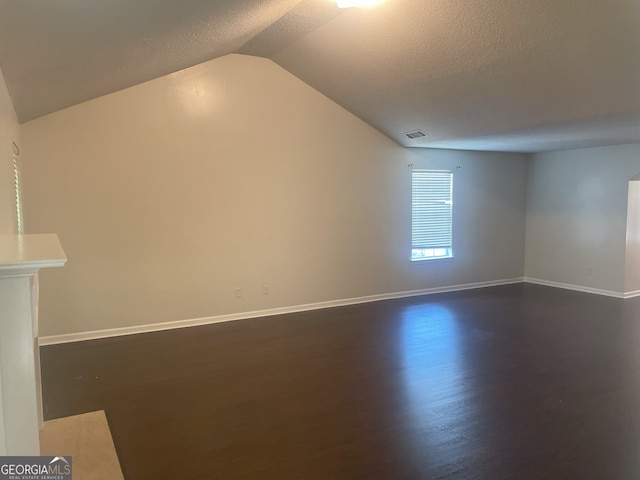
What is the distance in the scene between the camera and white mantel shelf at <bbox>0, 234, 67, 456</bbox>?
149 centimetres

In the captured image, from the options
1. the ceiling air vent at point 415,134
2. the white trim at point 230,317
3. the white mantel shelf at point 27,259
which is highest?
the ceiling air vent at point 415,134

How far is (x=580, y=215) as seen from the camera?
7000 millimetres

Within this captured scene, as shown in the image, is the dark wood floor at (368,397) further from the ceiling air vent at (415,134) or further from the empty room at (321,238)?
the ceiling air vent at (415,134)

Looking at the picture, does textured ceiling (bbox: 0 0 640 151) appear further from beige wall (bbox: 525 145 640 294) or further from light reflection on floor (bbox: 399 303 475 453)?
light reflection on floor (bbox: 399 303 475 453)

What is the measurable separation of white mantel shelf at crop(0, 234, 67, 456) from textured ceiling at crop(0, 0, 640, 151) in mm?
969

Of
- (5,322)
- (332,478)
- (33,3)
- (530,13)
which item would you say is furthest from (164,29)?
(332,478)

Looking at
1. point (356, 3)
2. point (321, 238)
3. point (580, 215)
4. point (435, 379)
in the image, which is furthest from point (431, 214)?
point (356, 3)

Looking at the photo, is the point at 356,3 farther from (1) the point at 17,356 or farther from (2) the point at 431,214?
(2) the point at 431,214

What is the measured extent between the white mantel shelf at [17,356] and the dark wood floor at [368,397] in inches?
38.1

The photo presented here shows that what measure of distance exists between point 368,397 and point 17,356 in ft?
7.76

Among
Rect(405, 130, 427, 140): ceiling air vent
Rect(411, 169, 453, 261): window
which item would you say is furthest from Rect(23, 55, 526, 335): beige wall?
Rect(405, 130, 427, 140): ceiling air vent

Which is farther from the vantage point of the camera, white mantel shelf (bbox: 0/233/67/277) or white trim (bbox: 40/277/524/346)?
white trim (bbox: 40/277/524/346)

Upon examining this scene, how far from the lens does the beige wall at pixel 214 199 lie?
14.8 feet

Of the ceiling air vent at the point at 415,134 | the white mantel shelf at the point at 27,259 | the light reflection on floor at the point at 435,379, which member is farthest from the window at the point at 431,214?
the white mantel shelf at the point at 27,259
